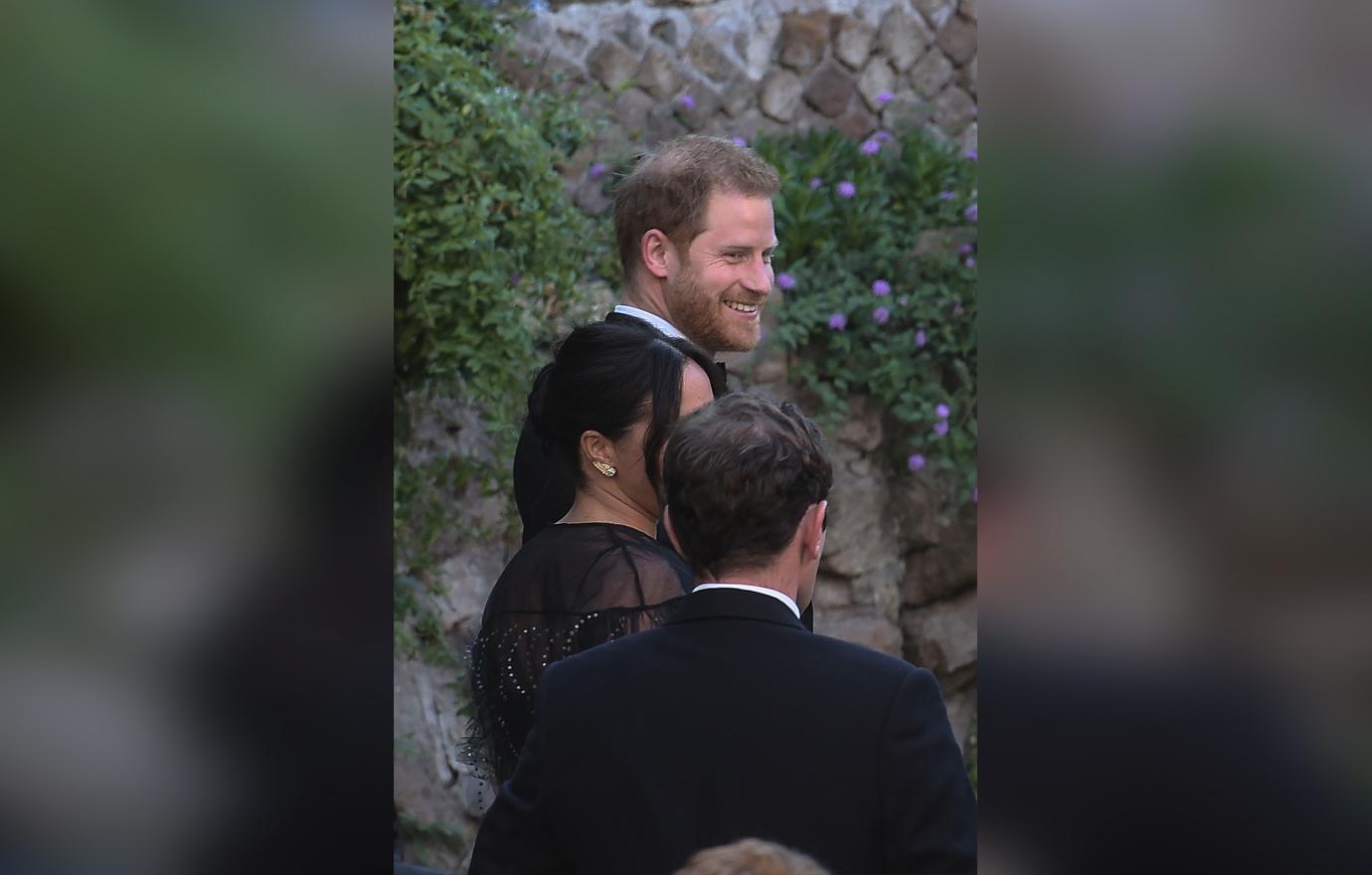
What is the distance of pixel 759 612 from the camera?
140 cm

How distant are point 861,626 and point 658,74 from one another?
79.8 inches

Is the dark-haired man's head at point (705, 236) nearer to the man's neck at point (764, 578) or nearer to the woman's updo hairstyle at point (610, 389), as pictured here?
the woman's updo hairstyle at point (610, 389)

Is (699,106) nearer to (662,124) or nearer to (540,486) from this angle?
(662,124)

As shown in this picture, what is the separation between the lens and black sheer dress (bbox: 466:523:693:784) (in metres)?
1.73

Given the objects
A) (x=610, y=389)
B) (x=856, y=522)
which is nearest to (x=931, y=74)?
(x=856, y=522)

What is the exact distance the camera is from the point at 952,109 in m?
4.82

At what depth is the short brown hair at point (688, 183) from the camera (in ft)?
7.42

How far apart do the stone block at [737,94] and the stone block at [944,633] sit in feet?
6.12

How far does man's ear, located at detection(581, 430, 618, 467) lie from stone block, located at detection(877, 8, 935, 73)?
3.29 m
